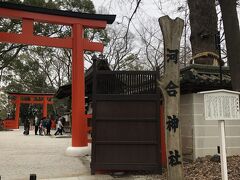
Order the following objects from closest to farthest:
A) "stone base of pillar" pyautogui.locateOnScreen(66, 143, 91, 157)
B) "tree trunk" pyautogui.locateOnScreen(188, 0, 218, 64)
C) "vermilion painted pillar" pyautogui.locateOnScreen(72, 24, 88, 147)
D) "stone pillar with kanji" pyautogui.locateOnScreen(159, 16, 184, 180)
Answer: "stone pillar with kanji" pyautogui.locateOnScreen(159, 16, 184, 180), "tree trunk" pyautogui.locateOnScreen(188, 0, 218, 64), "stone base of pillar" pyautogui.locateOnScreen(66, 143, 91, 157), "vermilion painted pillar" pyautogui.locateOnScreen(72, 24, 88, 147)

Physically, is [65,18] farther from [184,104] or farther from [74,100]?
[184,104]

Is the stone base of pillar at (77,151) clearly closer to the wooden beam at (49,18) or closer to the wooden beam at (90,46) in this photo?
the wooden beam at (90,46)

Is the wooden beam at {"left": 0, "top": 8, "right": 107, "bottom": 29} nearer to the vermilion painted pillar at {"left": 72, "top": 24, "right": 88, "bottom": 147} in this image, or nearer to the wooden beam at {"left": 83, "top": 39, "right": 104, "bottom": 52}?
the vermilion painted pillar at {"left": 72, "top": 24, "right": 88, "bottom": 147}

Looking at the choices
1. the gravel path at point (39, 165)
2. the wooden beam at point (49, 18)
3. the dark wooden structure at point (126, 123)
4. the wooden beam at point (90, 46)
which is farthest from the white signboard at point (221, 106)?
the wooden beam at point (49, 18)

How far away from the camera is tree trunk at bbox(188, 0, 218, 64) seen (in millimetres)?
10359

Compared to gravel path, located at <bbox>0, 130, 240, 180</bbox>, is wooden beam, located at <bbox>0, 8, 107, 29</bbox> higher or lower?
higher

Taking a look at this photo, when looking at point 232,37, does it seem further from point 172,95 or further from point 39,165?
point 39,165

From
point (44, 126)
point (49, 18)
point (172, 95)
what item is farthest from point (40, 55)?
point (172, 95)

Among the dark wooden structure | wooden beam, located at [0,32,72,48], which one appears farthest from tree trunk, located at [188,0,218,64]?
wooden beam, located at [0,32,72,48]

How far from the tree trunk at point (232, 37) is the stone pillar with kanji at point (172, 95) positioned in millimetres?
983

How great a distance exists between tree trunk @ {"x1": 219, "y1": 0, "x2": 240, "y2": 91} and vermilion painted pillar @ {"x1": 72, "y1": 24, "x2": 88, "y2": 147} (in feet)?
25.8

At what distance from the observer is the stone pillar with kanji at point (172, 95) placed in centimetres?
666

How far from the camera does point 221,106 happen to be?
604 cm

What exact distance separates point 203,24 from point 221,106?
16.0 feet
